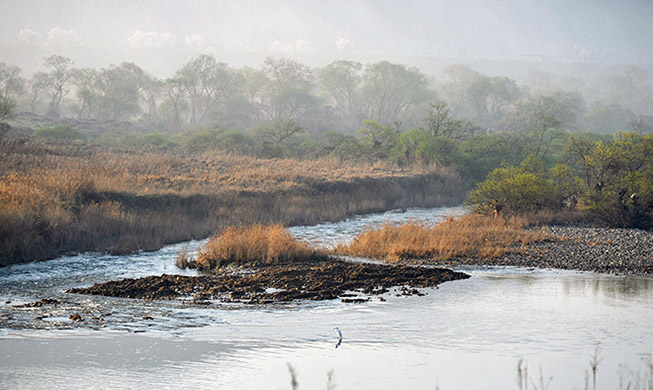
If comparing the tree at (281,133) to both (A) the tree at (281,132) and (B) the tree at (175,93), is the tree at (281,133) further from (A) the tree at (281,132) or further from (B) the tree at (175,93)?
(B) the tree at (175,93)

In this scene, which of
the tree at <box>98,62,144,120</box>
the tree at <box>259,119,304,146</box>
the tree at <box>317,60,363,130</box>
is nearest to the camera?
the tree at <box>259,119,304,146</box>

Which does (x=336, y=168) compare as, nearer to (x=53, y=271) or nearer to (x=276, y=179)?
(x=276, y=179)

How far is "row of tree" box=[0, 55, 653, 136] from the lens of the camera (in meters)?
103

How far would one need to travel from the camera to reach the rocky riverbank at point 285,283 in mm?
14758

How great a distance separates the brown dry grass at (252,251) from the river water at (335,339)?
3.54 metres

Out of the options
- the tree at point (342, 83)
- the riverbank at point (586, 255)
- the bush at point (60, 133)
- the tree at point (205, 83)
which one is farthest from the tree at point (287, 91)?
the riverbank at point (586, 255)

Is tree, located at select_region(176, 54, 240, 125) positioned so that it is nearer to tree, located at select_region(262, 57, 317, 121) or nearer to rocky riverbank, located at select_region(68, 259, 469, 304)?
tree, located at select_region(262, 57, 317, 121)

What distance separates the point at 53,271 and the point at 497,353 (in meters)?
11.6

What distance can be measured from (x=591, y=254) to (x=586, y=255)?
0.89 ft

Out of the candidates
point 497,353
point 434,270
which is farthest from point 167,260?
point 497,353

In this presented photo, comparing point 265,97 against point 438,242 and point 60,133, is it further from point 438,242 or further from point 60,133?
point 438,242

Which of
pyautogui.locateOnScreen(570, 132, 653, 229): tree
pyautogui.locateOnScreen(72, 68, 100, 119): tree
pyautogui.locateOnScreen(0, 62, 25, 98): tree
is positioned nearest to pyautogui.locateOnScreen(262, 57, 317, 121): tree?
pyautogui.locateOnScreen(72, 68, 100, 119): tree

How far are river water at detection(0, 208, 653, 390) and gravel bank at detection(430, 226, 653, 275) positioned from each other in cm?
255

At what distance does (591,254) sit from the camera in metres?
20.9
